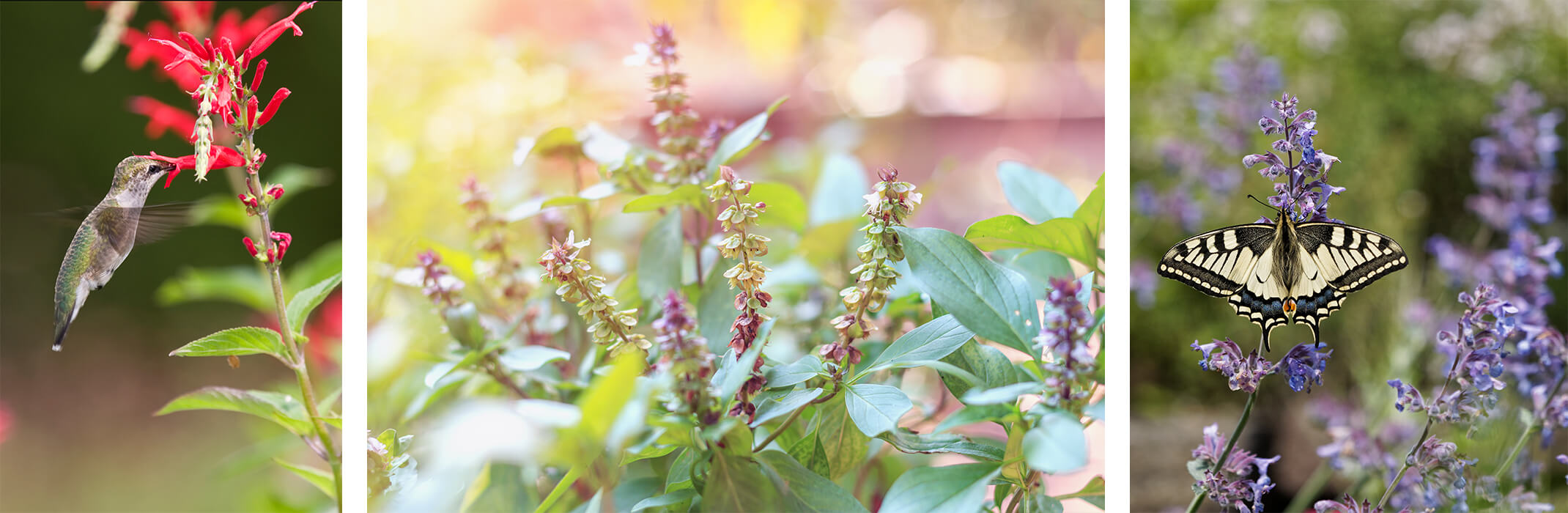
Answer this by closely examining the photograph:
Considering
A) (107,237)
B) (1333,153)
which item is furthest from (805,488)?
(1333,153)

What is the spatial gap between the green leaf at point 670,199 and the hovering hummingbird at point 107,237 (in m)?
0.24

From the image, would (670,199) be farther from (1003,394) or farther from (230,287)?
(230,287)

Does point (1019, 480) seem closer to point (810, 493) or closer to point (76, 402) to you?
point (810, 493)

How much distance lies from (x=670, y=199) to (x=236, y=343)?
0.71 ft

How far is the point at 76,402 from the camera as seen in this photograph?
771mm

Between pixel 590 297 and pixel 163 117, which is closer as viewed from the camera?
pixel 590 297

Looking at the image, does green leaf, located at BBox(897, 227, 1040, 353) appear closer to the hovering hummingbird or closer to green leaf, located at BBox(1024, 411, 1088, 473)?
green leaf, located at BBox(1024, 411, 1088, 473)

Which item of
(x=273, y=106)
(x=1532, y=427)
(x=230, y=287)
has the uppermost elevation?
(x=273, y=106)

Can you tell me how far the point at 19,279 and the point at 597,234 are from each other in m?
0.52

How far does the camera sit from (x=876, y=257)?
1.19 ft

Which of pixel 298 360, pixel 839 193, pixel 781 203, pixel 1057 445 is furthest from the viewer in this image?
pixel 839 193

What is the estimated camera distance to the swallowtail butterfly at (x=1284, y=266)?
42 cm

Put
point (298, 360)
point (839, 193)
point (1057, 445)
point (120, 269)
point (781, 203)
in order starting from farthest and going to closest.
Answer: point (120, 269)
point (839, 193)
point (781, 203)
point (298, 360)
point (1057, 445)

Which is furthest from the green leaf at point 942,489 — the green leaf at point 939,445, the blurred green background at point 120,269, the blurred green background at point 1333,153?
the blurred green background at point 1333,153
